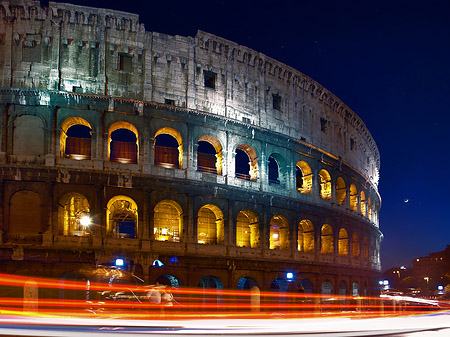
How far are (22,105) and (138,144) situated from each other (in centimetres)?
598

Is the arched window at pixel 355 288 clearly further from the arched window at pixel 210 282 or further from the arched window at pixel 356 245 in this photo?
the arched window at pixel 210 282

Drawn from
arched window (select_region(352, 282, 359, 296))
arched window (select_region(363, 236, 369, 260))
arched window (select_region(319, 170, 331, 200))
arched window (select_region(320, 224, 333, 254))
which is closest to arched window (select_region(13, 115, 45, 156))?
arched window (select_region(319, 170, 331, 200))

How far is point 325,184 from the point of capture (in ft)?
123

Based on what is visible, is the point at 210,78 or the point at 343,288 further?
the point at 343,288

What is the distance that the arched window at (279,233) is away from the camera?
3231 cm

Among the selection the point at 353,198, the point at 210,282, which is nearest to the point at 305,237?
the point at 353,198

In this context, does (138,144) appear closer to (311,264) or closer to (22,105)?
(22,105)

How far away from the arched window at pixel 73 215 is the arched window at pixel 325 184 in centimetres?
1688

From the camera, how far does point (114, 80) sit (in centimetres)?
2689

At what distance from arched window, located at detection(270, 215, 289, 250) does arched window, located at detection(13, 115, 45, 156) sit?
48.4 feet

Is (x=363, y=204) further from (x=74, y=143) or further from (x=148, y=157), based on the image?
(x=74, y=143)

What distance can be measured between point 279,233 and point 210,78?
10813mm

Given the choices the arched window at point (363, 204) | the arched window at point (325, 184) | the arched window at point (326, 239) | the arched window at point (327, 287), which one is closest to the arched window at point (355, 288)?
the arched window at point (327, 287)

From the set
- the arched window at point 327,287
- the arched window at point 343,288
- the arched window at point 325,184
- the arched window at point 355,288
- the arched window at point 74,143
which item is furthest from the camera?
→ the arched window at point 355,288
